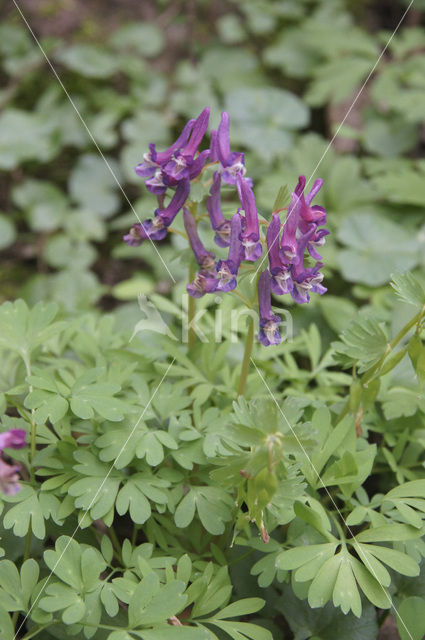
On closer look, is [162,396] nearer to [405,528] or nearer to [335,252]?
[405,528]

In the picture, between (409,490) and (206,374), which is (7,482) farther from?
(409,490)

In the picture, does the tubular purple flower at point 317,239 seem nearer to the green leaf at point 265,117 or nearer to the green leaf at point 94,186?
the green leaf at point 265,117

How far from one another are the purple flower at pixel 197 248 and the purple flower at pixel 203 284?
0.05 m

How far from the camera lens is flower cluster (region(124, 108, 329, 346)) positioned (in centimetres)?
167

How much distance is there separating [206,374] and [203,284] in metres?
0.46

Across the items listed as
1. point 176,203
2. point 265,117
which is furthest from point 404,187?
point 176,203

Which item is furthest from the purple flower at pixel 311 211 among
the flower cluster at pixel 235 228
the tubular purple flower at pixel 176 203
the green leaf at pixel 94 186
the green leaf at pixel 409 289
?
the green leaf at pixel 94 186

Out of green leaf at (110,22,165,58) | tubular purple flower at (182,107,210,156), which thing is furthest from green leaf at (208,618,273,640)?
green leaf at (110,22,165,58)

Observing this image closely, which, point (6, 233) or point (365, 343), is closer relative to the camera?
point (365, 343)

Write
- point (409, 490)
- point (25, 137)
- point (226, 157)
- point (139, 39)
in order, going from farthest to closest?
point (139, 39)
point (25, 137)
point (226, 157)
point (409, 490)

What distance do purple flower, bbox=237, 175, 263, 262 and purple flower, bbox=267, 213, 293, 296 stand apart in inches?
1.5

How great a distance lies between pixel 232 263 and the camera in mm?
1684

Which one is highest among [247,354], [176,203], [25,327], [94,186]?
[176,203]

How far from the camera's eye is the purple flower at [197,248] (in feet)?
6.11
